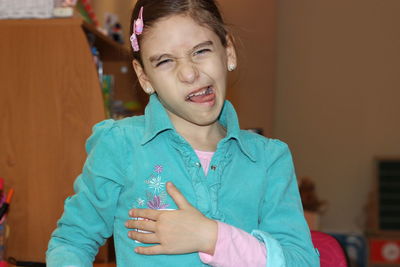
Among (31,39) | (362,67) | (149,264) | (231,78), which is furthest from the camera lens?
(362,67)

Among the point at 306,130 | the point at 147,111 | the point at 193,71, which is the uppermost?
the point at 193,71

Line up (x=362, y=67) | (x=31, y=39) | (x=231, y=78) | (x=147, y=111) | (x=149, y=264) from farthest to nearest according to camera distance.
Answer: (x=362, y=67) < (x=231, y=78) < (x=31, y=39) < (x=147, y=111) < (x=149, y=264)

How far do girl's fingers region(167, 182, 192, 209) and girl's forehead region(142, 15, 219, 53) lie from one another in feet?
0.88

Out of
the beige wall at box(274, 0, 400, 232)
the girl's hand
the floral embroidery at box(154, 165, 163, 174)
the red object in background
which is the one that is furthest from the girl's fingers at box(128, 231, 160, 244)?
the beige wall at box(274, 0, 400, 232)

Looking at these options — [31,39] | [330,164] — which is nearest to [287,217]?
[31,39]

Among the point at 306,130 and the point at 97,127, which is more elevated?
the point at 97,127

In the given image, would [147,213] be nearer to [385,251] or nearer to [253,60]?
[253,60]

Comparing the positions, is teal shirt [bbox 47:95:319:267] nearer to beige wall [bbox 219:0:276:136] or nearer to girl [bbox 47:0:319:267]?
girl [bbox 47:0:319:267]

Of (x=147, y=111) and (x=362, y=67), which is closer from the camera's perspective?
(x=147, y=111)

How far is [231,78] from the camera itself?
11.7 feet

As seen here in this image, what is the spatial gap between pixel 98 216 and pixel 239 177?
291 millimetres

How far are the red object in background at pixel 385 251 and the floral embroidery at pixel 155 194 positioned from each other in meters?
3.54

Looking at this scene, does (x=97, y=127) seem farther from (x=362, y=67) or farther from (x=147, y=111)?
(x=362, y=67)

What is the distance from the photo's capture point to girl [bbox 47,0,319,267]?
95cm
